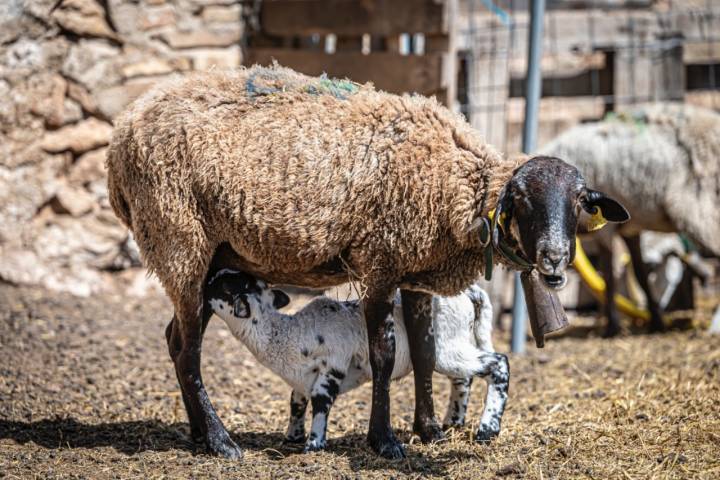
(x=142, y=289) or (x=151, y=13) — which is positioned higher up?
(x=151, y=13)

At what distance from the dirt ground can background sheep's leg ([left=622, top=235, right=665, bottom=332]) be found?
0.67 meters

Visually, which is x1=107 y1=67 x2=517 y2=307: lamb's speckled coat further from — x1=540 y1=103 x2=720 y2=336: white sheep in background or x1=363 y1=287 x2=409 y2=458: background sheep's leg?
x1=540 y1=103 x2=720 y2=336: white sheep in background

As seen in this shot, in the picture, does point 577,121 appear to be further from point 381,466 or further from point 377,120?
point 381,466

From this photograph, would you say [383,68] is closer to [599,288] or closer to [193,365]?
[599,288]

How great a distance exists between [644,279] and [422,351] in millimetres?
4531

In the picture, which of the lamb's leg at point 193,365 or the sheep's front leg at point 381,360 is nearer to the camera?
the sheep's front leg at point 381,360

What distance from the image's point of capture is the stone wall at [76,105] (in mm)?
7422

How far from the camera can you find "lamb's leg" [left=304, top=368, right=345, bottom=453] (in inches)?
178

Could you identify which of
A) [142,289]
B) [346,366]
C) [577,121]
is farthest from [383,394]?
[577,121]

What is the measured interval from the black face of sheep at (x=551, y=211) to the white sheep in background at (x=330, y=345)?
839mm

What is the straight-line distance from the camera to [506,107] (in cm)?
816

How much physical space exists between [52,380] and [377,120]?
275cm

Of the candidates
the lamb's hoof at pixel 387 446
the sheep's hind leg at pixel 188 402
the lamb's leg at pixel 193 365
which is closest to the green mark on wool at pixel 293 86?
the lamb's leg at pixel 193 365

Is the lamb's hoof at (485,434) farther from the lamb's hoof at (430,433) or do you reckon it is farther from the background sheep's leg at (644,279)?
the background sheep's leg at (644,279)
